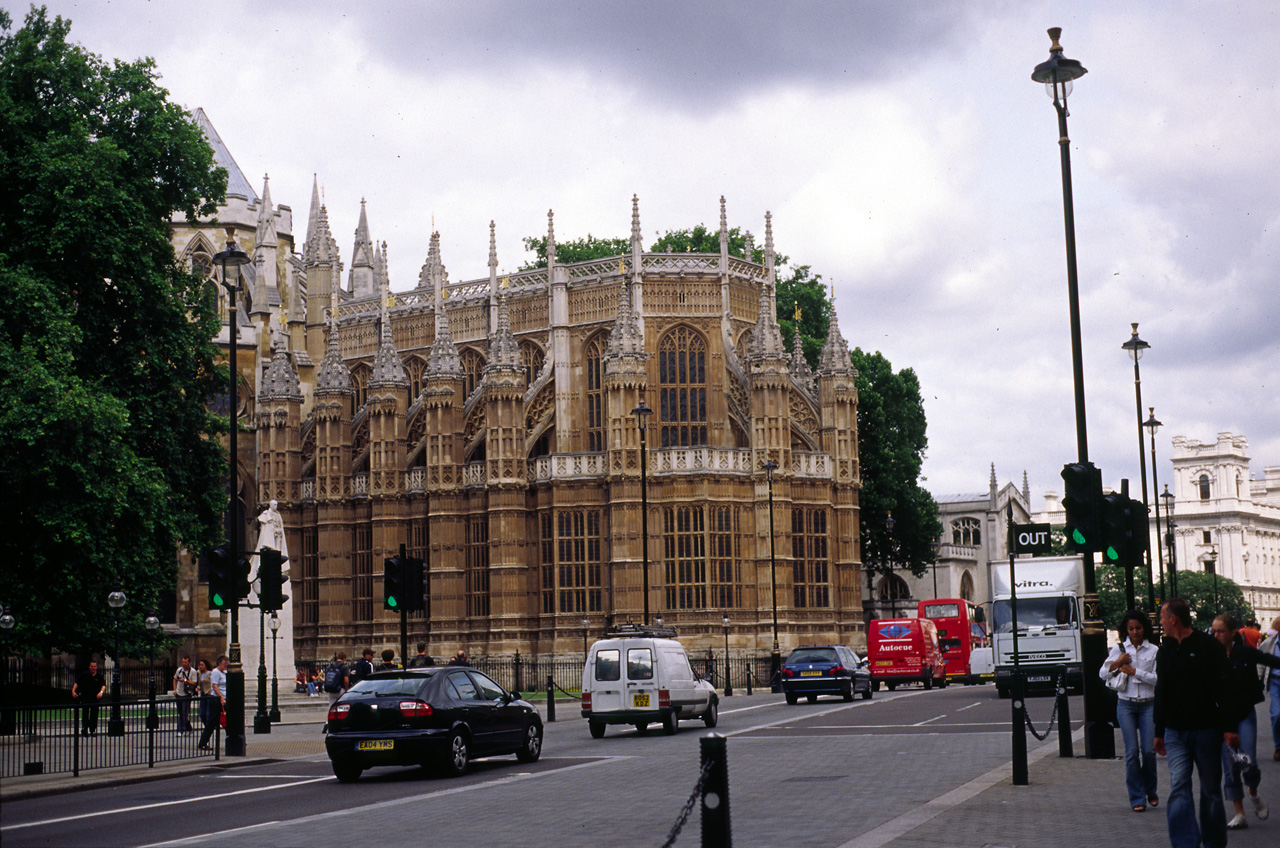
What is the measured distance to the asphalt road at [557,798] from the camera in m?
12.4

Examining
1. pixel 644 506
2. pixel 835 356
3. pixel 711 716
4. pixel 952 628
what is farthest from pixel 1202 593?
pixel 711 716

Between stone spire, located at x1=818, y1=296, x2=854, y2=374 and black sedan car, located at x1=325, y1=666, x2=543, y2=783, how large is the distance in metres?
37.4

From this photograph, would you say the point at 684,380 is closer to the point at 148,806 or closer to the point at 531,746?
the point at 531,746

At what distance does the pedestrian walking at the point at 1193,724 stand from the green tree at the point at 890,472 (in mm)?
51694

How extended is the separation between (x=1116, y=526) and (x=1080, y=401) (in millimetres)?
1600

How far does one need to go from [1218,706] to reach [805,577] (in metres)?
42.4

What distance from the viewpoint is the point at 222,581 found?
2230 cm

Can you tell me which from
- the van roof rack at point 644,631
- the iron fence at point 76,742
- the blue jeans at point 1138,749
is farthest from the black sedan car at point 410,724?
the van roof rack at point 644,631

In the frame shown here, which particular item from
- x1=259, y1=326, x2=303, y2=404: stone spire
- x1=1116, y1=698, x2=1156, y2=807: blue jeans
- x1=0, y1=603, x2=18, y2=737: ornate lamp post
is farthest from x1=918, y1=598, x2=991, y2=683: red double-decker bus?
x1=1116, y1=698, x2=1156, y2=807: blue jeans

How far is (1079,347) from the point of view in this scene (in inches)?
720

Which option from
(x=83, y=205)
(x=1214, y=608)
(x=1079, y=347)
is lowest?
(x=1214, y=608)

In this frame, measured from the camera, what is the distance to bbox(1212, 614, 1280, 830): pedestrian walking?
1192 cm

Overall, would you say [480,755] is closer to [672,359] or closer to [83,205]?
[83,205]

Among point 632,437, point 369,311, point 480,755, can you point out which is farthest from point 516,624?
point 480,755
